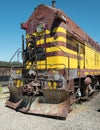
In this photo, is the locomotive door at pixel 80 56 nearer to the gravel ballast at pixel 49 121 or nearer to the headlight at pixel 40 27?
the headlight at pixel 40 27

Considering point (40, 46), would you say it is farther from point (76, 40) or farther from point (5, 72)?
point (5, 72)

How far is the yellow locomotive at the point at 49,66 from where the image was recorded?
253 inches

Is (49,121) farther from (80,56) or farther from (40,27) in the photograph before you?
(80,56)

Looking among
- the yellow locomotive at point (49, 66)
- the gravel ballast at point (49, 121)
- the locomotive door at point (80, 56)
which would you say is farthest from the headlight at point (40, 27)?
the gravel ballast at point (49, 121)

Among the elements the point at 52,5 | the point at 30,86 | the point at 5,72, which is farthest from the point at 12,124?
the point at 5,72

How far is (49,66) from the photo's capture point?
284 inches

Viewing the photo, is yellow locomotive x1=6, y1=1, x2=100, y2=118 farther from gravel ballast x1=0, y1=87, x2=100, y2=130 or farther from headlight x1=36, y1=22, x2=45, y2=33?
gravel ballast x1=0, y1=87, x2=100, y2=130

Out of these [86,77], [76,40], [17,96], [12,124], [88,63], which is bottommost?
[12,124]

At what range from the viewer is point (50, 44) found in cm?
727

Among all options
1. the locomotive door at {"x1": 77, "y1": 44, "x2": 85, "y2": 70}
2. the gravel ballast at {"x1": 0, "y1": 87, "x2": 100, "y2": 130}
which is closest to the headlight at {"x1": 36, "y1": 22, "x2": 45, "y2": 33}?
the locomotive door at {"x1": 77, "y1": 44, "x2": 85, "y2": 70}

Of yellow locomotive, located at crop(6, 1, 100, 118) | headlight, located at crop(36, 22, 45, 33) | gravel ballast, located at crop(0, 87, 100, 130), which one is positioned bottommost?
gravel ballast, located at crop(0, 87, 100, 130)

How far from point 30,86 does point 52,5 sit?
349cm

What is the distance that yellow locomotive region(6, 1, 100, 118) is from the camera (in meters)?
6.43

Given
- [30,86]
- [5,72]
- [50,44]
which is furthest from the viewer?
[5,72]
